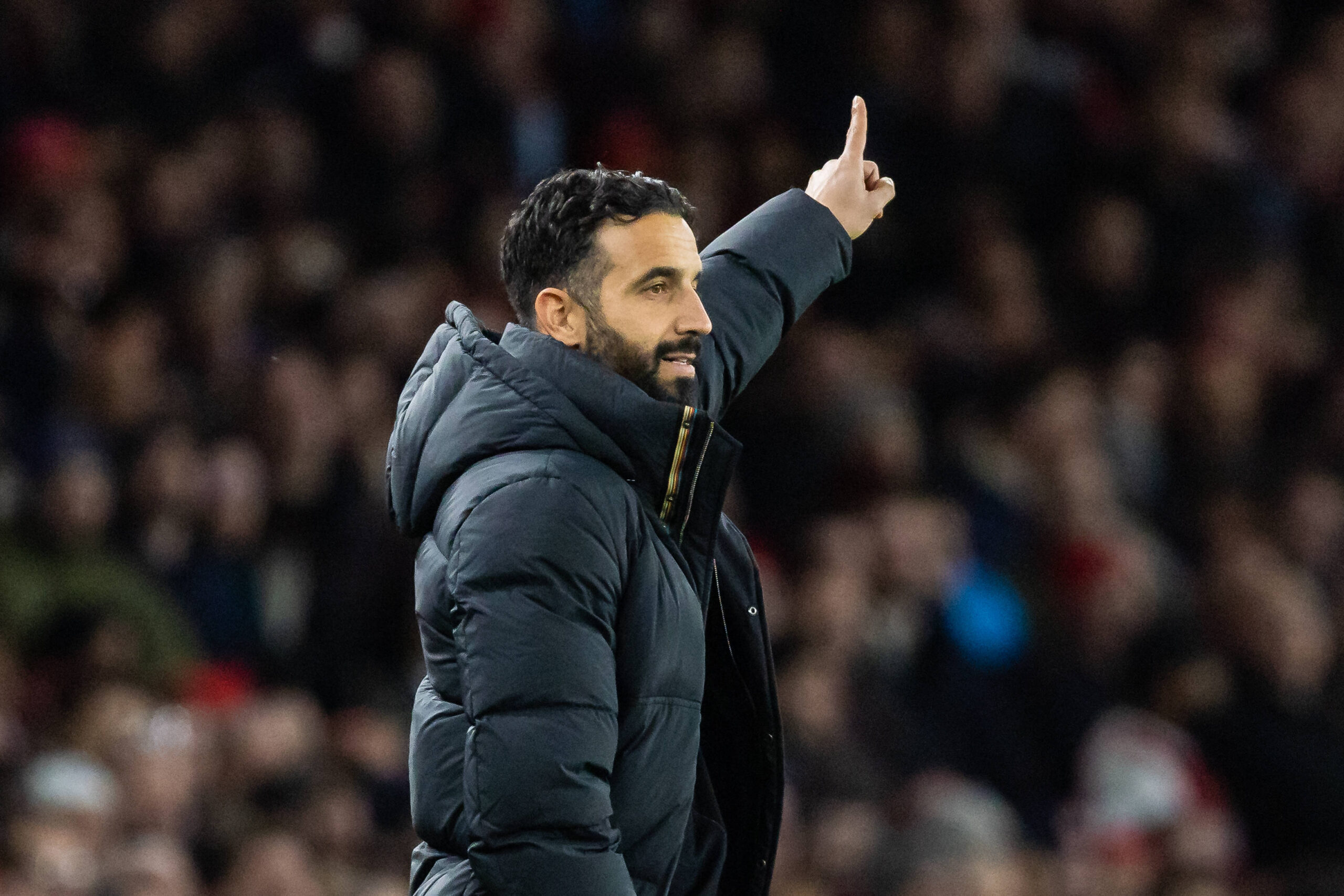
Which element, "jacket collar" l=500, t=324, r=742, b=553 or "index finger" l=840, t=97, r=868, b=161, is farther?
"index finger" l=840, t=97, r=868, b=161

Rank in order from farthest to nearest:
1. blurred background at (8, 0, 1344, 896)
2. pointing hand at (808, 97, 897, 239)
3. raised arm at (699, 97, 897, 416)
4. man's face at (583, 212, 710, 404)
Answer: blurred background at (8, 0, 1344, 896)
pointing hand at (808, 97, 897, 239)
raised arm at (699, 97, 897, 416)
man's face at (583, 212, 710, 404)

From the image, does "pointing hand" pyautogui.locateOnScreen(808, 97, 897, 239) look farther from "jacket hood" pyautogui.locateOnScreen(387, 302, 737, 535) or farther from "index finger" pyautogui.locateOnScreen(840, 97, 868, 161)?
"jacket hood" pyautogui.locateOnScreen(387, 302, 737, 535)

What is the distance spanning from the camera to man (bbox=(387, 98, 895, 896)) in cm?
193

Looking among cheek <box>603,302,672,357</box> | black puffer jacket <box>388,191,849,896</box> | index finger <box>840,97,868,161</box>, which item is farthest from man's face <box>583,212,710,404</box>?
index finger <box>840,97,868,161</box>

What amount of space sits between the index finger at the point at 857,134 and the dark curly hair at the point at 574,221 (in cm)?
51

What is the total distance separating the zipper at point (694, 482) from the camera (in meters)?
2.10

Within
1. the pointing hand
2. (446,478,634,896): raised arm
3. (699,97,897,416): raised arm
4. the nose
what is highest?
the pointing hand

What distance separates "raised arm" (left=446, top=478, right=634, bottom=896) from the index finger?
2.96 feet

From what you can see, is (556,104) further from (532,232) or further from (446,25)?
(532,232)

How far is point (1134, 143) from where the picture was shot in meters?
7.14

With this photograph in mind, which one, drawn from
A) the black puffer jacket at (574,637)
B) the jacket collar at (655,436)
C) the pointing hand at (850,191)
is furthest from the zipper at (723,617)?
the pointing hand at (850,191)

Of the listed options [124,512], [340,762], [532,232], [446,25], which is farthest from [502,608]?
[446,25]

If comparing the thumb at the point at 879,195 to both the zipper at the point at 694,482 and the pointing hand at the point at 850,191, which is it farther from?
the zipper at the point at 694,482

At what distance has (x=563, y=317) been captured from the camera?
2.20 meters
